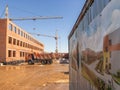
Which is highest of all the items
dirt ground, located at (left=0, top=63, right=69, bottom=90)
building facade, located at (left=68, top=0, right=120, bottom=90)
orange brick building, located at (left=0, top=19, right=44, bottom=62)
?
orange brick building, located at (left=0, top=19, right=44, bottom=62)

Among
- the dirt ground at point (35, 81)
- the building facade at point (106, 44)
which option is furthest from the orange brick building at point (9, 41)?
the building facade at point (106, 44)

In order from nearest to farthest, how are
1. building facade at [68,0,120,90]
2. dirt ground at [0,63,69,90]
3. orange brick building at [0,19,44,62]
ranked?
building facade at [68,0,120,90], dirt ground at [0,63,69,90], orange brick building at [0,19,44,62]

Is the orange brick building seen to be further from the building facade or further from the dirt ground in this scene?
the building facade

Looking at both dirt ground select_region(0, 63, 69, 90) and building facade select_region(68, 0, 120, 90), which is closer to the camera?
building facade select_region(68, 0, 120, 90)

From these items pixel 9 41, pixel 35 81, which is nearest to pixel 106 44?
pixel 35 81

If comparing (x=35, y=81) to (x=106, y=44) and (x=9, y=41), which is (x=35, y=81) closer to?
(x=106, y=44)

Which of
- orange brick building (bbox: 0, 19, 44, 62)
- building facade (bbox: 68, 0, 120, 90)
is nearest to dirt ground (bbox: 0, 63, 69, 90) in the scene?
building facade (bbox: 68, 0, 120, 90)

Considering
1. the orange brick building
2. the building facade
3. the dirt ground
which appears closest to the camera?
the building facade

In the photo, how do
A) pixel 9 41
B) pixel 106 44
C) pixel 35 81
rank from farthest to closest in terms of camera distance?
pixel 9 41, pixel 35 81, pixel 106 44

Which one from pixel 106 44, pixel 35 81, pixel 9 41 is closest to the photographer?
pixel 106 44

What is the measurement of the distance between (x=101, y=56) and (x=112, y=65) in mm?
325

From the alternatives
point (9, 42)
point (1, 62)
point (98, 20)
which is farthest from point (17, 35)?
point (98, 20)

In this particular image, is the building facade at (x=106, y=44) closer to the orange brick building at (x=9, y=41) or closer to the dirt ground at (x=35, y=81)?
the dirt ground at (x=35, y=81)

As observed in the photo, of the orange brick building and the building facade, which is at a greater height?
the orange brick building
